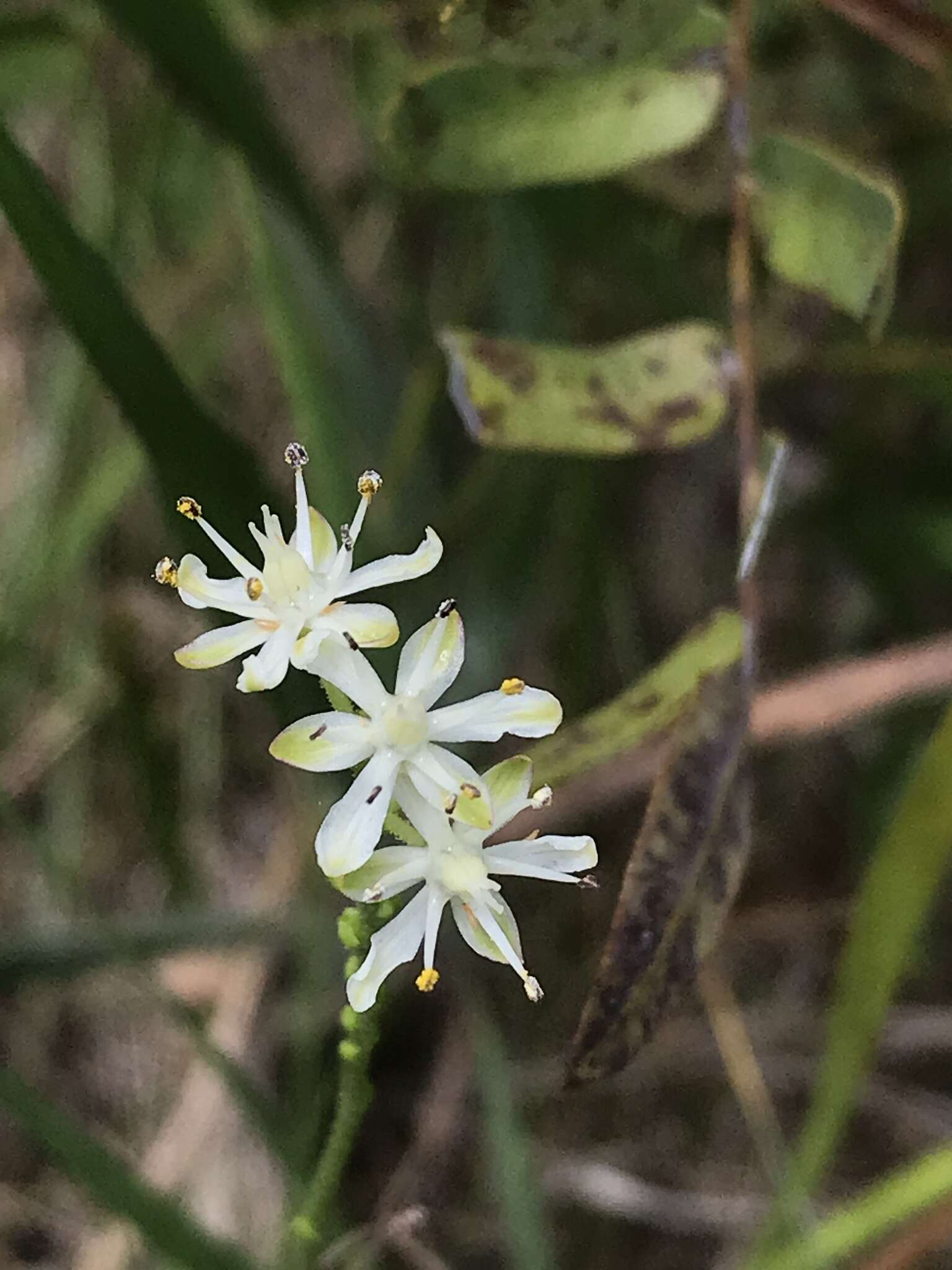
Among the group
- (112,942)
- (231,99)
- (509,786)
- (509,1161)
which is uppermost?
(231,99)

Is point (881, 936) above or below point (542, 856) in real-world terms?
below

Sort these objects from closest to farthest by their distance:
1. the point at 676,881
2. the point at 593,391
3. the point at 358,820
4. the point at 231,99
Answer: the point at 358,820 → the point at 676,881 → the point at 593,391 → the point at 231,99

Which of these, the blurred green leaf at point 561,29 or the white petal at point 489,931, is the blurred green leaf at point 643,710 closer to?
the white petal at point 489,931

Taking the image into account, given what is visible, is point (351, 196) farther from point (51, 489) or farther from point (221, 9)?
point (51, 489)

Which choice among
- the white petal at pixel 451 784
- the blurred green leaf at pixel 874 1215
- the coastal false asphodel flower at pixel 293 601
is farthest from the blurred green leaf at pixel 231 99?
the blurred green leaf at pixel 874 1215

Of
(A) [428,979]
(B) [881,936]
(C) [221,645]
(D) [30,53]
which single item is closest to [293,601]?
(C) [221,645]

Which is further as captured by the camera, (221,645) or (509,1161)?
(509,1161)

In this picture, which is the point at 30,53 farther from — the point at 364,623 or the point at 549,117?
the point at 364,623
